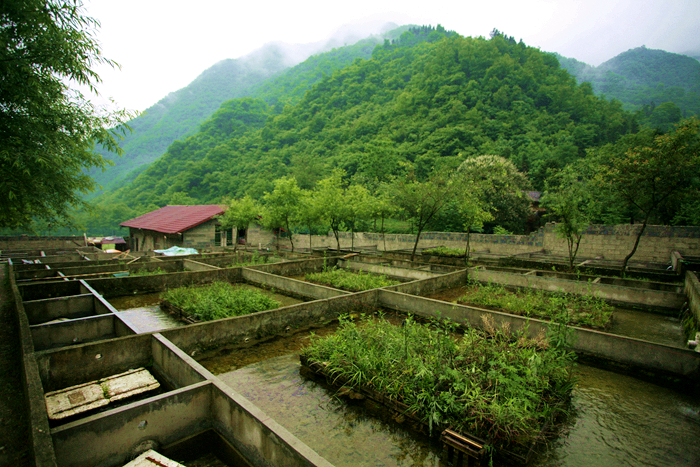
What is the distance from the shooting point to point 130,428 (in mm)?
3395

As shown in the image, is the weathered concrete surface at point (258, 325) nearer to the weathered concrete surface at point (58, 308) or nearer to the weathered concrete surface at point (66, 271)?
the weathered concrete surface at point (58, 308)

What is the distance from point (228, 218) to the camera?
82.3 ft

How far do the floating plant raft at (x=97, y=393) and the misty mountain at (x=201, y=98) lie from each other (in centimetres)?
7991

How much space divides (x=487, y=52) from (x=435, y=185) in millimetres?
53466

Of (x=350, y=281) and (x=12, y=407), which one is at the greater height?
(x=350, y=281)

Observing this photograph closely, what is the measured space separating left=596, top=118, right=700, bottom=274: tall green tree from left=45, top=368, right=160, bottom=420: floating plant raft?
50.5ft

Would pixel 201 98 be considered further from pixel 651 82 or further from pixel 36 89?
pixel 651 82

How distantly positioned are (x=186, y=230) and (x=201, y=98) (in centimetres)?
11379

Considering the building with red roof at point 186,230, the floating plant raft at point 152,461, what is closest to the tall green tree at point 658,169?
the floating plant raft at point 152,461

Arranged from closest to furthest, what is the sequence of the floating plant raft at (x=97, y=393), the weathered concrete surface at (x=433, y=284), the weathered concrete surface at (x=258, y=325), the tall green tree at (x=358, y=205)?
1. the floating plant raft at (x=97, y=393)
2. the weathered concrete surface at (x=258, y=325)
3. the weathered concrete surface at (x=433, y=284)
4. the tall green tree at (x=358, y=205)

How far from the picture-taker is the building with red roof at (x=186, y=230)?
24.1 metres

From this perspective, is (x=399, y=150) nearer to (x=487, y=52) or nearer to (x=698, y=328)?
(x=487, y=52)

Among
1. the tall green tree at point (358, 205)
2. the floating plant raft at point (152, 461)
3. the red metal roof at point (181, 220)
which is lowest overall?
the floating plant raft at point (152, 461)

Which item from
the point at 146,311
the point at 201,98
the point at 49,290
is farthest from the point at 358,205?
the point at 201,98
